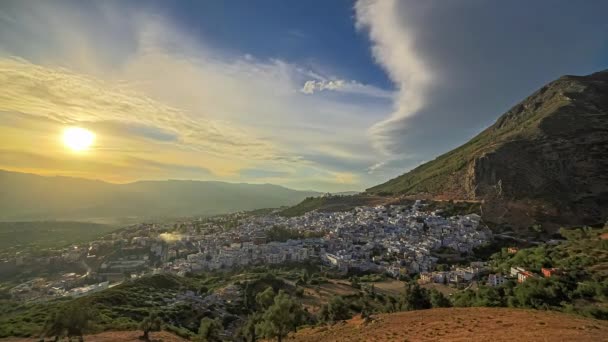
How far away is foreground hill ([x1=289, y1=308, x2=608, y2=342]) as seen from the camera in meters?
14.0

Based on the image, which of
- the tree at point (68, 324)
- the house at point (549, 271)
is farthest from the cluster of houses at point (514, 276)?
the tree at point (68, 324)

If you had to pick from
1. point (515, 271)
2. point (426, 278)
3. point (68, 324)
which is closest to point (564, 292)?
point (515, 271)

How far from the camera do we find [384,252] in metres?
62.5

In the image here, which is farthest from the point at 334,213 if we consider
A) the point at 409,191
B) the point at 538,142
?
the point at 538,142

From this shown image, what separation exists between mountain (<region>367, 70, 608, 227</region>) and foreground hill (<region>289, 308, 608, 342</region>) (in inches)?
2185

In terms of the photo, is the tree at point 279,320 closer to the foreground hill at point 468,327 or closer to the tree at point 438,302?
the foreground hill at point 468,327

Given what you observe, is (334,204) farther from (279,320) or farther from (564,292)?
(279,320)

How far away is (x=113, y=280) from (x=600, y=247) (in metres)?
70.1

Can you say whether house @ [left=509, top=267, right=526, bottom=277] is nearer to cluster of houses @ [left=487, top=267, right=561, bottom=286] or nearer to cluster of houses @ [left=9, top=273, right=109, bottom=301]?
cluster of houses @ [left=487, top=267, right=561, bottom=286]

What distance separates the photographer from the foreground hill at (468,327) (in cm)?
1398

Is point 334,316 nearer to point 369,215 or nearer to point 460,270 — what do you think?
point 460,270

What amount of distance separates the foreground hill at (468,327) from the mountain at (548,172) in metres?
55.5

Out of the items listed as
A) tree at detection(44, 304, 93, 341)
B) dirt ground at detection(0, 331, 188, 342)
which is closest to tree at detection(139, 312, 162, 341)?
dirt ground at detection(0, 331, 188, 342)

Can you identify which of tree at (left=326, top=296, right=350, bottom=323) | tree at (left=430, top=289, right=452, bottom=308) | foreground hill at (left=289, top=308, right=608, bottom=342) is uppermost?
foreground hill at (left=289, top=308, right=608, bottom=342)
